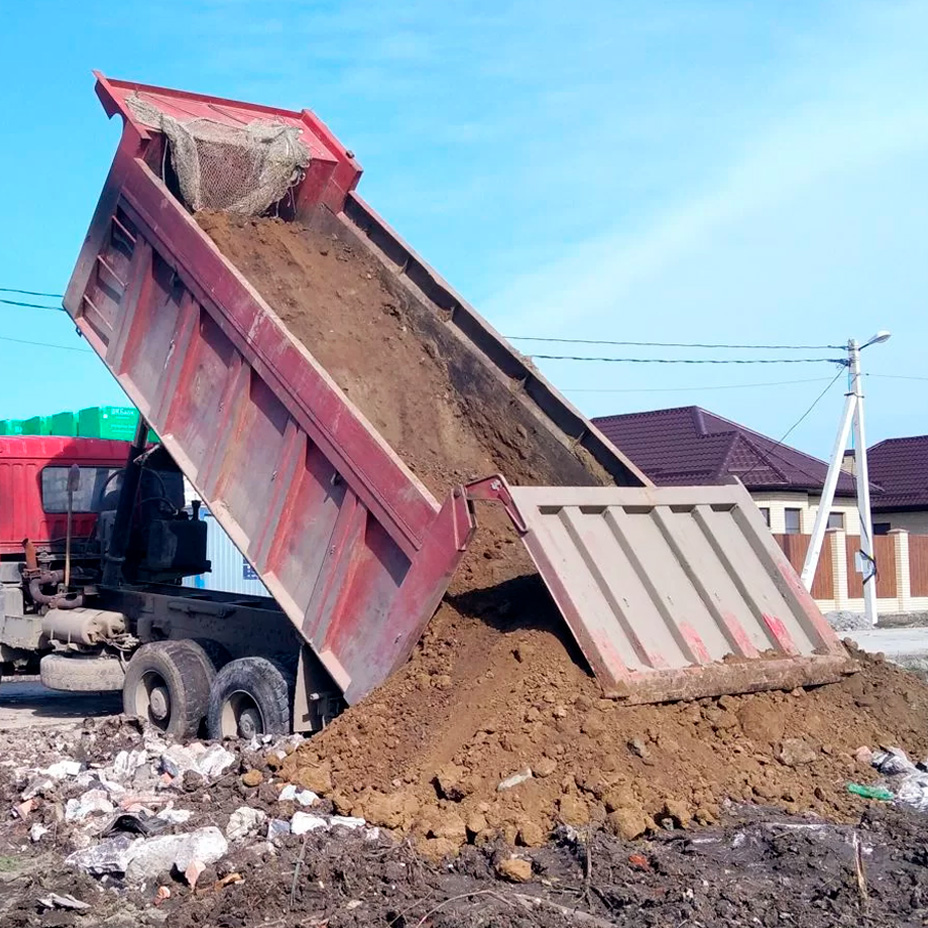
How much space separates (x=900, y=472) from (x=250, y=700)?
35.8 meters

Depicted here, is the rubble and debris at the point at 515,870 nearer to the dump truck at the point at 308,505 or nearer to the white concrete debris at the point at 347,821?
the white concrete debris at the point at 347,821

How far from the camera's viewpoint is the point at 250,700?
27.2 ft

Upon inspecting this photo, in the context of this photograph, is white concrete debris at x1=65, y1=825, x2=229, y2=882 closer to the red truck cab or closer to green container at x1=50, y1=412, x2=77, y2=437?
the red truck cab

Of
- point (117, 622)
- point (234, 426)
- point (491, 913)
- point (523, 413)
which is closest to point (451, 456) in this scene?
point (523, 413)

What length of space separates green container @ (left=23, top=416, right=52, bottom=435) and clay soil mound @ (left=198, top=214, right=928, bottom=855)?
26.6 feet

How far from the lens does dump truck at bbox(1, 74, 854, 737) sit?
6879 mm

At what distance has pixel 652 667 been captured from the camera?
6539 mm

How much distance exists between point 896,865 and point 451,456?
4409 mm

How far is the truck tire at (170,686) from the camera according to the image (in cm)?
Result: 888

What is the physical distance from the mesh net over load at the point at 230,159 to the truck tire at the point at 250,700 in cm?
389

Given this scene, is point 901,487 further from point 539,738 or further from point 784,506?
point 539,738

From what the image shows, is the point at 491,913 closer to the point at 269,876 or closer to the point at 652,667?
the point at 269,876

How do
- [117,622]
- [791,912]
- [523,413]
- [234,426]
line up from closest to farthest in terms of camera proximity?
[791,912]
[234,426]
[523,413]
[117,622]

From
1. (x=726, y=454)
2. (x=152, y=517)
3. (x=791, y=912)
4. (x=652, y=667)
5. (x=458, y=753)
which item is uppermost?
(x=726, y=454)
